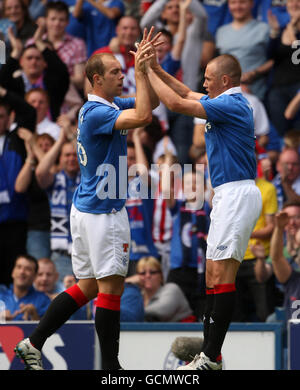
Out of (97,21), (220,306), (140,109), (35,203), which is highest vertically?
(97,21)

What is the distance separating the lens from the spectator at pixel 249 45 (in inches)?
443

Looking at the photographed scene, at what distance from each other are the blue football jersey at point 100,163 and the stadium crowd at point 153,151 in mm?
2080

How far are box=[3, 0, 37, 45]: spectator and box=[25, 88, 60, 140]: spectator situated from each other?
4.08 ft

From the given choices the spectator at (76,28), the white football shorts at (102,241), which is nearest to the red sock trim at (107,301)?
the white football shorts at (102,241)

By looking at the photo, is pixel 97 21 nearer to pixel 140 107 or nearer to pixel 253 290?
pixel 253 290

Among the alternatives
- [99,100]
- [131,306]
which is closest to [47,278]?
[131,306]

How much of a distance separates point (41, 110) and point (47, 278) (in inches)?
100

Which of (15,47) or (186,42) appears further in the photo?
(15,47)

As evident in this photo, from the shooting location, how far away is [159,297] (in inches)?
358

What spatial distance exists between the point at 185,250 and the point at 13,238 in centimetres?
216

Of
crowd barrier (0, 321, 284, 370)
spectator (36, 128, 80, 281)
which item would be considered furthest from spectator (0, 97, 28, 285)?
crowd barrier (0, 321, 284, 370)

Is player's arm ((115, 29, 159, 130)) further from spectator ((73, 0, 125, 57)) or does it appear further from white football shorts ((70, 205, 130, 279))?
spectator ((73, 0, 125, 57))
